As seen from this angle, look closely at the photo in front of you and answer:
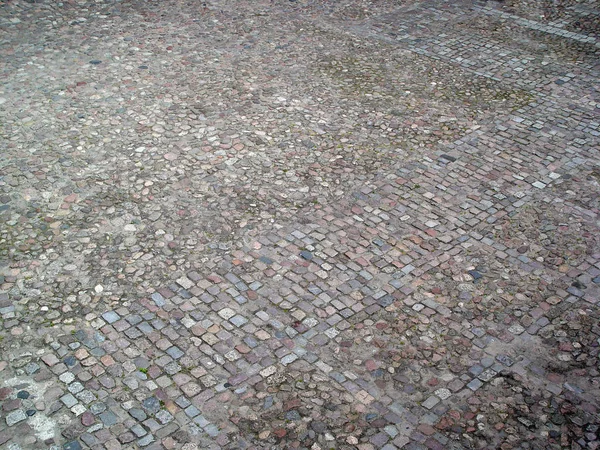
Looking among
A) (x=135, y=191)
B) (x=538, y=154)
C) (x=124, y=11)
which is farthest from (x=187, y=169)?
(x=124, y=11)

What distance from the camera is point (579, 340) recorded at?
20.5 ft

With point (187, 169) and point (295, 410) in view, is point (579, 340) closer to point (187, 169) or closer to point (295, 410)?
point (295, 410)

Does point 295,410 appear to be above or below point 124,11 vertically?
below

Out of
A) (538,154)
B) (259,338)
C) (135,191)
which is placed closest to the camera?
(259,338)

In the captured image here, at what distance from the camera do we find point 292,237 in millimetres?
7340

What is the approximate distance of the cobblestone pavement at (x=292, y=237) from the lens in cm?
555

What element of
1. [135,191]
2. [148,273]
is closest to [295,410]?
[148,273]

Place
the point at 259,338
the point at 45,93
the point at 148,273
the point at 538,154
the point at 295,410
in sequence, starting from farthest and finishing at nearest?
1. the point at 45,93
2. the point at 538,154
3. the point at 148,273
4. the point at 259,338
5. the point at 295,410

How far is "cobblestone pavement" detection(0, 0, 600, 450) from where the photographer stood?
555 centimetres

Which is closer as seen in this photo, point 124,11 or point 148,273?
point 148,273

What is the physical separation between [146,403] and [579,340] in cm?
388

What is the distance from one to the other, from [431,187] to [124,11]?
6.98 m

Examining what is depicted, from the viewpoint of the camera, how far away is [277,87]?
33.2 ft

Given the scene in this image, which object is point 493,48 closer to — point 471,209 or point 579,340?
point 471,209
